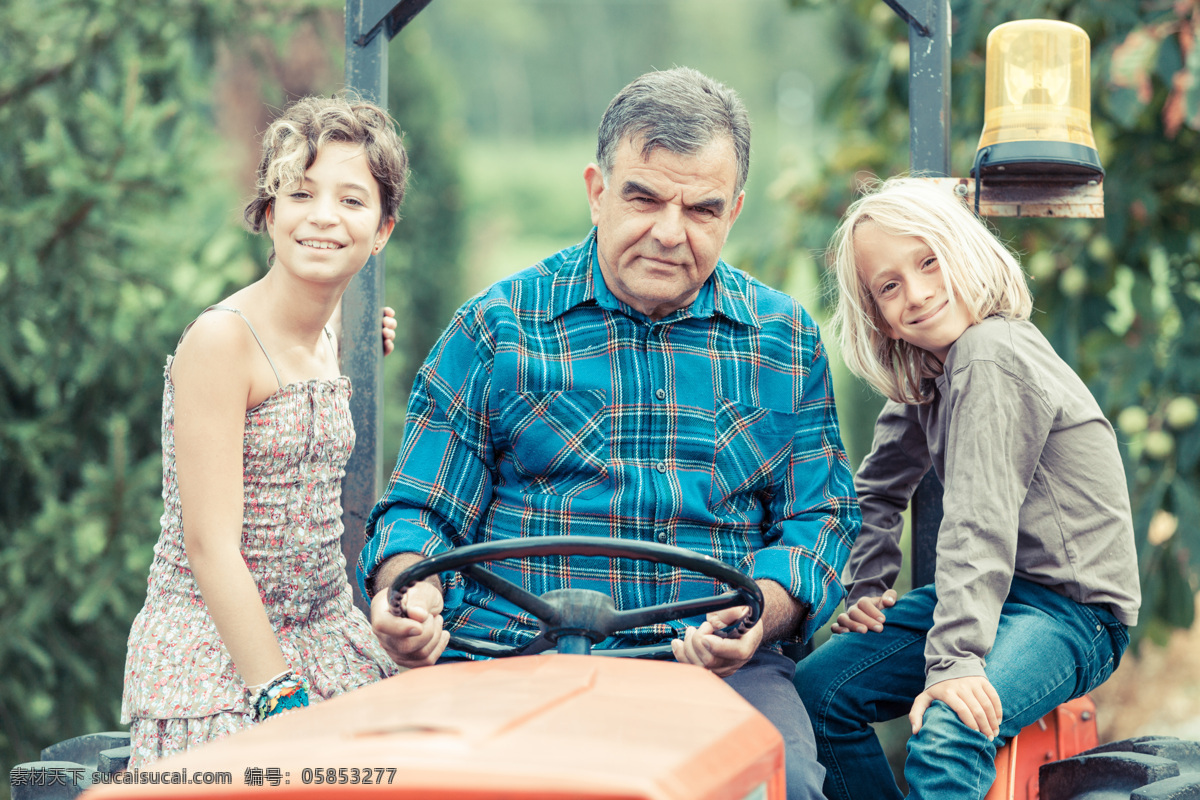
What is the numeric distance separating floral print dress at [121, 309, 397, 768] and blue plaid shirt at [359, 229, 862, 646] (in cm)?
11

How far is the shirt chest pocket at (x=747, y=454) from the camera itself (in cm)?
221

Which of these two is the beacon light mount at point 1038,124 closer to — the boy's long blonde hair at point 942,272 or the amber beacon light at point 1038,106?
the amber beacon light at point 1038,106

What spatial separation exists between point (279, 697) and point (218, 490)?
357 mm

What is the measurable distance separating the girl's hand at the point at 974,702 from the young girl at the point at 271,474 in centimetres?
103

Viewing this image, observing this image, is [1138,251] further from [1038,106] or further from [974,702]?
[974,702]

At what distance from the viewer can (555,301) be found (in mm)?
2297

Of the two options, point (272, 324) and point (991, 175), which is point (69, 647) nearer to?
point (272, 324)

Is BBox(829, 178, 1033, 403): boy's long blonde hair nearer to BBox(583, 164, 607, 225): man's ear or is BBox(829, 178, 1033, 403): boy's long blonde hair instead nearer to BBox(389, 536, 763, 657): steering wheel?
BBox(583, 164, 607, 225): man's ear

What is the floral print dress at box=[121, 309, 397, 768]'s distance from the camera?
6.28 ft

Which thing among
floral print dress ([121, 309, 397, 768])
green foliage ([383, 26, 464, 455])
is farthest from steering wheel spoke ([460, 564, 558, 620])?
green foliage ([383, 26, 464, 455])

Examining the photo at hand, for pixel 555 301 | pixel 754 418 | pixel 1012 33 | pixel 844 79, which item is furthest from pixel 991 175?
pixel 844 79

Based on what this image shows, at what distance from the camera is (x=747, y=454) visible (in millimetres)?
2230

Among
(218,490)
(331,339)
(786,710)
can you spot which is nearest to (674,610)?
(786,710)

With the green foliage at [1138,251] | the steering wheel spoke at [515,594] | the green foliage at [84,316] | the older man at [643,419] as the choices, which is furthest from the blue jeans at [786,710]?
the green foliage at [84,316]
